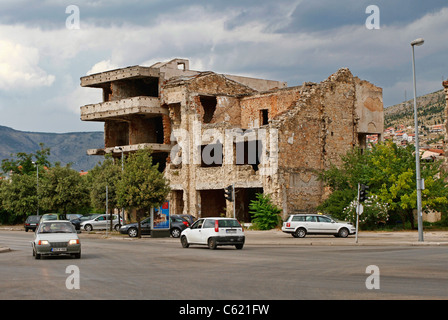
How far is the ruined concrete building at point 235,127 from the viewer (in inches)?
2063

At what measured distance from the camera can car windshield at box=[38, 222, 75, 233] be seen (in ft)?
82.6

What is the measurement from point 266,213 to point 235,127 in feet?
31.9

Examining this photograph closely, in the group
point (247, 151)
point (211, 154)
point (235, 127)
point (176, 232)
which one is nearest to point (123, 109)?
point (211, 154)

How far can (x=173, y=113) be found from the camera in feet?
204

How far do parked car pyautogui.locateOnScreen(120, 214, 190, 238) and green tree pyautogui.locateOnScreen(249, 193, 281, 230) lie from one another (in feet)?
23.7

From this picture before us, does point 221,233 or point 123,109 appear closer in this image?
point 221,233

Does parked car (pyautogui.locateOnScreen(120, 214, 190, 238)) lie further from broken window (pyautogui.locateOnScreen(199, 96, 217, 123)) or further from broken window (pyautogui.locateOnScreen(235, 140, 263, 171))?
broken window (pyautogui.locateOnScreen(199, 96, 217, 123))

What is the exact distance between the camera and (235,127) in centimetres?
5600

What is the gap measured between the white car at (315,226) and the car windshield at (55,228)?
700 inches

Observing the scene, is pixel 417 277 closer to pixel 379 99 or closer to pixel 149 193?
pixel 149 193

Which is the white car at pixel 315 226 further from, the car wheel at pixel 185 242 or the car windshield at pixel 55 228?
the car windshield at pixel 55 228

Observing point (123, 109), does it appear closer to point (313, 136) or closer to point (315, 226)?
point (313, 136)

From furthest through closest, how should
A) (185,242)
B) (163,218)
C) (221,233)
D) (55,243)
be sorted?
(163,218) < (185,242) < (221,233) < (55,243)

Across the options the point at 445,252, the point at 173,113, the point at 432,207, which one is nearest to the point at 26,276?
the point at 445,252
